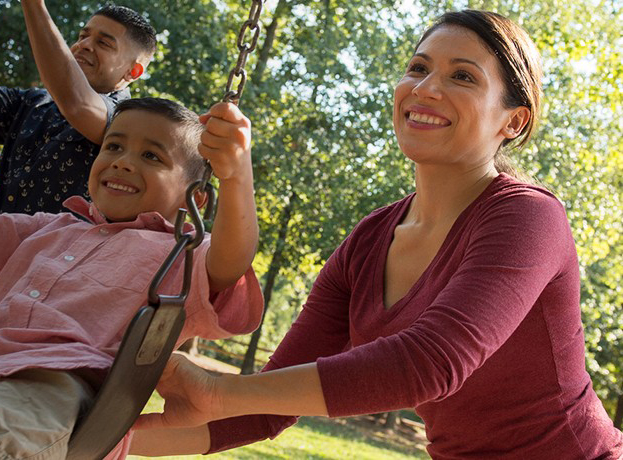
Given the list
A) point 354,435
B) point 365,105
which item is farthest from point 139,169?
point 354,435

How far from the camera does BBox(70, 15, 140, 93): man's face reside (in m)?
3.47

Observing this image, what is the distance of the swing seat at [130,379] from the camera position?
1707 mm

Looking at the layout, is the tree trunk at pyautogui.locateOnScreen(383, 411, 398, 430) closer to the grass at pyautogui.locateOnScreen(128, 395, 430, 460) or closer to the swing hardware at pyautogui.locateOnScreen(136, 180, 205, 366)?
the grass at pyautogui.locateOnScreen(128, 395, 430, 460)

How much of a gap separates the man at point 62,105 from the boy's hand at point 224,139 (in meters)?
1.12

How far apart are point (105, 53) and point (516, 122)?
1845 millimetres

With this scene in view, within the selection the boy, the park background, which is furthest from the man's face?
the park background

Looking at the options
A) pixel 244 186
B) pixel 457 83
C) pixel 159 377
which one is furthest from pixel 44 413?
pixel 457 83

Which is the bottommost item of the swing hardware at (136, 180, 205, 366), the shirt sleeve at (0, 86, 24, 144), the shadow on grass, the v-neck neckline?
the shadow on grass

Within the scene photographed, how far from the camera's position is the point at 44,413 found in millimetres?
1739

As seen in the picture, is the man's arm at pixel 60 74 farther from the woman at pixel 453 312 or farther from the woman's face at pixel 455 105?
the woman's face at pixel 455 105

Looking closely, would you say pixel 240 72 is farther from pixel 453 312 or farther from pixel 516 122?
pixel 516 122

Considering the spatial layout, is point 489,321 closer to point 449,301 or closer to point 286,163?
point 449,301

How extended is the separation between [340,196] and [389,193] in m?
0.97

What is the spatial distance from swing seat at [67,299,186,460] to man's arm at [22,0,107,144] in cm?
135
